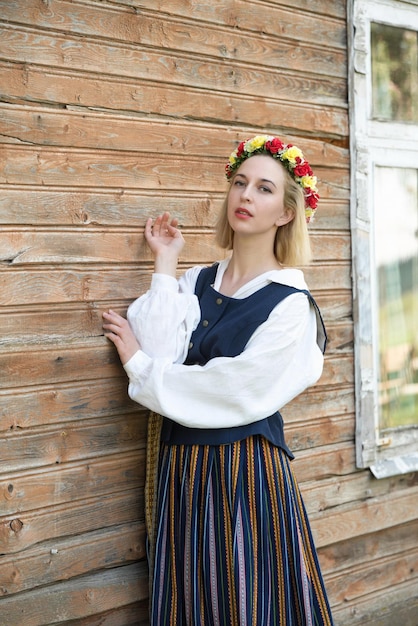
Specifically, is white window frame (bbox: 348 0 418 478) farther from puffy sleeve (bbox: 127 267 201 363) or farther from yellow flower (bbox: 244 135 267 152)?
puffy sleeve (bbox: 127 267 201 363)

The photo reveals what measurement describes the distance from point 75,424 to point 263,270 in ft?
2.55

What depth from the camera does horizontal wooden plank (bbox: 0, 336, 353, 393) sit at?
2.50 m

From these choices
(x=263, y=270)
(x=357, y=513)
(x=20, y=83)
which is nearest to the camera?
(x=20, y=83)

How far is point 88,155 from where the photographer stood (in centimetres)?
265

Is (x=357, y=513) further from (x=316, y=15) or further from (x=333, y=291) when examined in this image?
(x=316, y=15)

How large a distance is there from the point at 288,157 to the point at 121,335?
2.54 feet

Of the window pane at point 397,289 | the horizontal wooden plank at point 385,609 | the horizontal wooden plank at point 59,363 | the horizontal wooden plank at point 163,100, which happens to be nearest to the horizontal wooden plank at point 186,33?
the horizontal wooden plank at point 163,100

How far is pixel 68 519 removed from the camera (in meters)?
2.65

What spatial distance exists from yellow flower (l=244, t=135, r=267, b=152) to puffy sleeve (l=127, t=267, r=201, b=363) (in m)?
0.49

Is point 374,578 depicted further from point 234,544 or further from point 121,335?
point 121,335

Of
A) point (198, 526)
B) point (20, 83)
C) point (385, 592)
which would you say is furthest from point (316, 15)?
point (385, 592)

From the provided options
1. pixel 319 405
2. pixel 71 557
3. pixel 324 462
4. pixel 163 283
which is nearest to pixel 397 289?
pixel 319 405

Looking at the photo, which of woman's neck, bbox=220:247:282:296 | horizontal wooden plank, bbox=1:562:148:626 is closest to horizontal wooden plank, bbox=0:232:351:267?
woman's neck, bbox=220:247:282:296

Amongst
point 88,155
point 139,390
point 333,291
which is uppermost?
point 88,155
